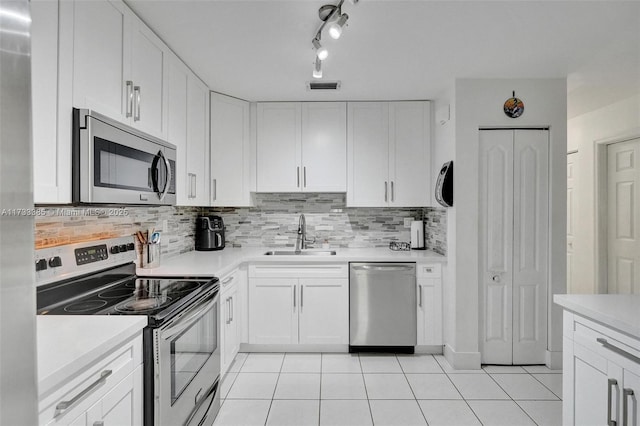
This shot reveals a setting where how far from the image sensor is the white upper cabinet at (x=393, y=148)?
3361 millimetres

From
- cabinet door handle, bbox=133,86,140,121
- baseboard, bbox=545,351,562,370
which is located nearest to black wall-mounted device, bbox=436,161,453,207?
baseboard, bbox=545,351,562,370

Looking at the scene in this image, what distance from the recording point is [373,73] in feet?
8.77

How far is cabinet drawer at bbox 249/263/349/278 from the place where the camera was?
309cm

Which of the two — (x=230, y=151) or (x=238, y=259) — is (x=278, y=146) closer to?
(x=230, y=151)

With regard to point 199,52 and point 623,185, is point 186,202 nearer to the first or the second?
point 199,52

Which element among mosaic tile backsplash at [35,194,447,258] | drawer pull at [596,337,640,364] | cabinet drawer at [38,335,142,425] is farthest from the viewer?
mosaic tile backsplash at [35,194,447,258]

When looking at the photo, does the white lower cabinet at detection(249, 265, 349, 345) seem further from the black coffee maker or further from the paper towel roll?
the paper towel roll

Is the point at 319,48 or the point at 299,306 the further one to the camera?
the point at 299,306

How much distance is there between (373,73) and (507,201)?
1506mm

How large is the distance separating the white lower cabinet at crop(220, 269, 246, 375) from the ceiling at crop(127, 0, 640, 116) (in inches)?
61.9

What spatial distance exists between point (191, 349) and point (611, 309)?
1.93 meters

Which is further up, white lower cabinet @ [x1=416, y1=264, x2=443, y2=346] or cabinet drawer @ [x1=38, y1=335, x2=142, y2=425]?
cabinet drawer @ [x1=38, y1=335, x2=142, y2=425]

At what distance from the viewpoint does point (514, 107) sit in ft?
9.16

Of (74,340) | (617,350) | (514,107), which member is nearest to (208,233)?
(74,340)
